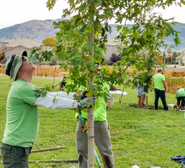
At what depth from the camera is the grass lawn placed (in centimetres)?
568

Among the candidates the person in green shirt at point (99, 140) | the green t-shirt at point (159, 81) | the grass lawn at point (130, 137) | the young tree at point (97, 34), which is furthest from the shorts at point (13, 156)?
the green t-shirt at point (159, 81)

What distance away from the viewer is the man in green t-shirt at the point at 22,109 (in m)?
2.96

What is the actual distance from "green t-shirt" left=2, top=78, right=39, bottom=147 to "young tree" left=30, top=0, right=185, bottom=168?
1.86 feet

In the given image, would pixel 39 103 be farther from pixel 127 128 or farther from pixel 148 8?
pixel 127 128

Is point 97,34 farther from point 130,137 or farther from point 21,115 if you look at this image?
point 130,137

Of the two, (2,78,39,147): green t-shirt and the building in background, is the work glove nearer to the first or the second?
(2,78,39,147): green t-shirt

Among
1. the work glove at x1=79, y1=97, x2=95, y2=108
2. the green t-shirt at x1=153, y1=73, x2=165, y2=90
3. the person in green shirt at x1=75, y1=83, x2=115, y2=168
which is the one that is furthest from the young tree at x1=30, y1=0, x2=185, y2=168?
the green t-shirt at x1=153, y1=73, x2=165, y2=90

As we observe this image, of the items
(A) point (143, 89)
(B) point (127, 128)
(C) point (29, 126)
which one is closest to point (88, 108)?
(C) point (29, 126)

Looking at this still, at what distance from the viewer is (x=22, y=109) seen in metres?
3.10

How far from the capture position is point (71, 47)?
93.7 inches

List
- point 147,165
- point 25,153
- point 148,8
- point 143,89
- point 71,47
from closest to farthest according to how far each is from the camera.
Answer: point 71,47 → point 148,8 → point 25,153 → point 147,165 → point 143,89

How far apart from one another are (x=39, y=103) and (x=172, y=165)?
145 inches

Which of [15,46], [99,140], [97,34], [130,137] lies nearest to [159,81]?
[130,137]

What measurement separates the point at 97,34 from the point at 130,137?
5.00 meters
